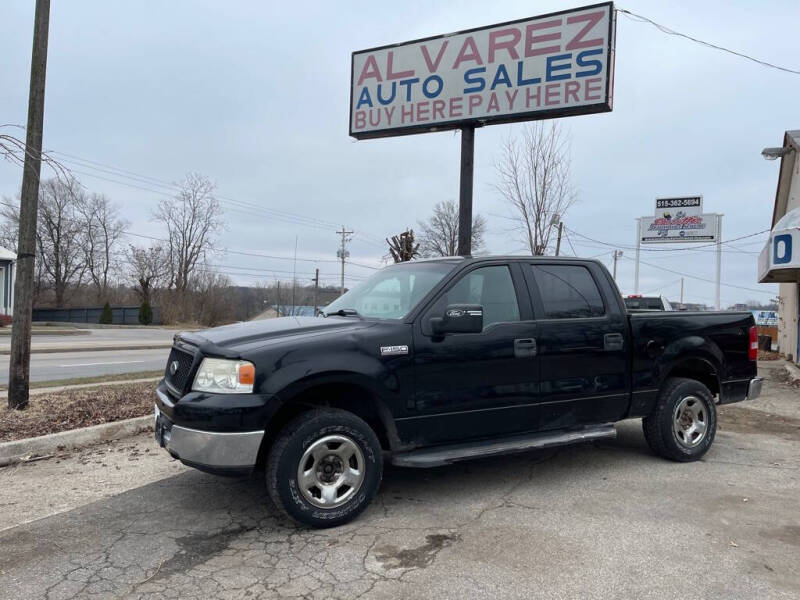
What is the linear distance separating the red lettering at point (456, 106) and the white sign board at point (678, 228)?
89.1 ft

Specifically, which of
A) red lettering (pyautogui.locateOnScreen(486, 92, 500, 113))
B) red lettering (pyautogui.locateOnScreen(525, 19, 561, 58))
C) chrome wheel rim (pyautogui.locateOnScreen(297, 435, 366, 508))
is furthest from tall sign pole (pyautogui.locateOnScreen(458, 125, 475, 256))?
chrome wheel rim (pyautogui.locateOnScreen(297, 435, 366, 508))

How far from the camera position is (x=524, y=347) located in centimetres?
472

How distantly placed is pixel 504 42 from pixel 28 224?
741 centimetres

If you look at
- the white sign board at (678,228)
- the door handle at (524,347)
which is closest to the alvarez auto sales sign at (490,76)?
the door handle at (524,347)

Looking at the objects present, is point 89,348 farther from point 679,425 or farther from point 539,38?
point 679,425

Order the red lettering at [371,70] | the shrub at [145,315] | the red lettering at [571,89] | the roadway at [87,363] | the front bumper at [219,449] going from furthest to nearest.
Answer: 1. the shrub at [145,315]
2. the roadway at [87,363]
3. the red lettering at [371,70]
4. the red lettering at [571,89]
5. the front bumper at [219,449]

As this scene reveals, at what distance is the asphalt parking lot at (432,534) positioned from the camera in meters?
3.18

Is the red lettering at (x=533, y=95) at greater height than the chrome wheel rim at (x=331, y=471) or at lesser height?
greater

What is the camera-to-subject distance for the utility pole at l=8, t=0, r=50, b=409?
22.9 feet

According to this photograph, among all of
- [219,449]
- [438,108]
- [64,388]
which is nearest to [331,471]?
[219,449]

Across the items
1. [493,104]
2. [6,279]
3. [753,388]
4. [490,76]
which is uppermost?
[490,76]

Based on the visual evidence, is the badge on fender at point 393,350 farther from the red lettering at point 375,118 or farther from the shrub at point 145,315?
the shrub at point 145,315

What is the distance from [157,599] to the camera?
3.01 meters

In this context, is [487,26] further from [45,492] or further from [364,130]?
[45,492]
